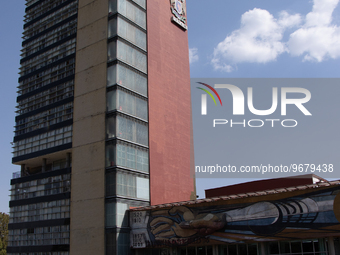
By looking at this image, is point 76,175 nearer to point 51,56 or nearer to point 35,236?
point 35,236

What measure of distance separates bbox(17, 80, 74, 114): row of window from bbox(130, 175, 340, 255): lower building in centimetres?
2141

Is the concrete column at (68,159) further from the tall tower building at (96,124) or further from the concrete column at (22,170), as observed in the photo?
the concrete column at (22,170)

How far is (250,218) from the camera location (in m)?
39.6

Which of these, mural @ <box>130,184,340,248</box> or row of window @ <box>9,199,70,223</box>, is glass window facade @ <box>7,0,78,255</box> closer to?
row of window @ <box>9,199,70,223</box>

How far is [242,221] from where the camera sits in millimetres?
40000

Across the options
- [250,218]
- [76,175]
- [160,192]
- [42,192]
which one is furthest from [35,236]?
[250,218]

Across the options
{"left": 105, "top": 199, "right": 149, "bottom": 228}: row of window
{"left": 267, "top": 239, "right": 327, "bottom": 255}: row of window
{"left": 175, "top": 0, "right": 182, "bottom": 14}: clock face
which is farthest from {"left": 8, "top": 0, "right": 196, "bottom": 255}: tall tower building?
{"left": 267, "top": 239, "right": 327, "bottom": 255}: row of window

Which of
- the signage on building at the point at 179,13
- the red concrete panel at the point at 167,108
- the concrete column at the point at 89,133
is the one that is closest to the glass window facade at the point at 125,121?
the concrete column at the point at 89,133

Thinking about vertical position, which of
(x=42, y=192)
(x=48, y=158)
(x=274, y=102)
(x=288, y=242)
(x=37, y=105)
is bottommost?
(x=288, y=242)

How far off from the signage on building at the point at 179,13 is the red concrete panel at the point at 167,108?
0.98 metres

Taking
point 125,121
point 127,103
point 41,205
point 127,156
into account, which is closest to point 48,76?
point 127,103

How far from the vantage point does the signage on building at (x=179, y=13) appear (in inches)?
2689

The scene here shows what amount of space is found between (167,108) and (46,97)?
19.2 meters

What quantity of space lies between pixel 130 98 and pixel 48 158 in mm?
16217
